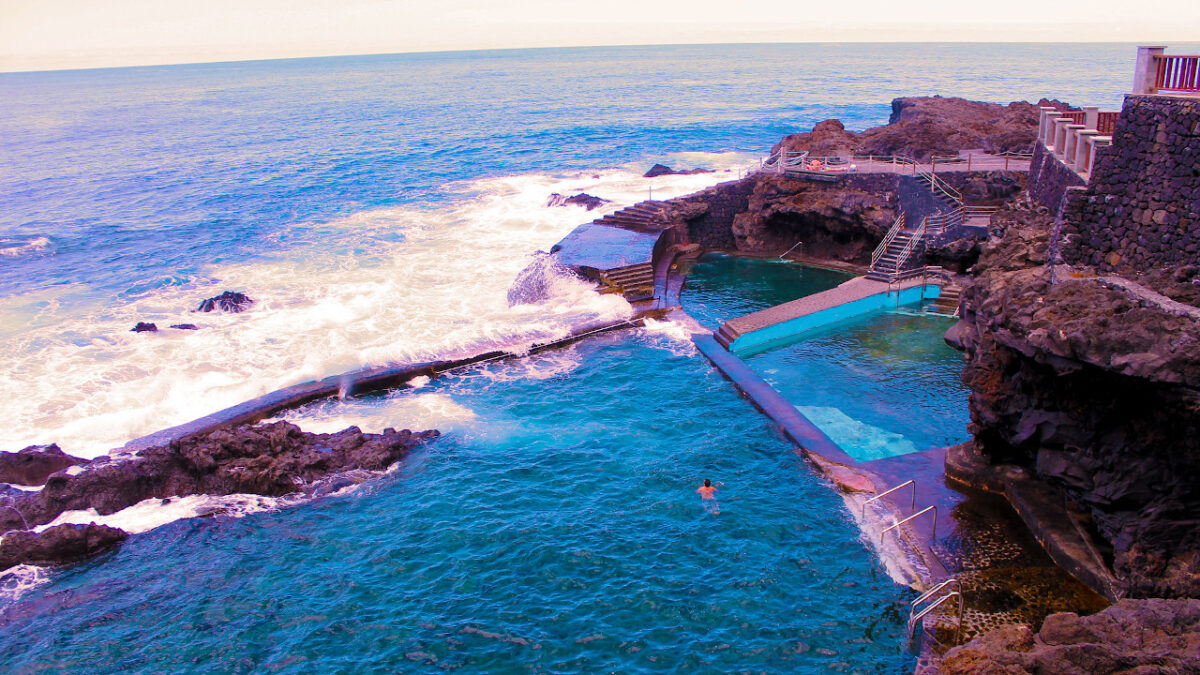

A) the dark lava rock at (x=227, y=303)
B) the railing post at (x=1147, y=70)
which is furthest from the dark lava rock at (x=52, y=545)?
the railing post at (x=1147, y=70)

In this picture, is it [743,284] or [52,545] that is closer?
[52,545]

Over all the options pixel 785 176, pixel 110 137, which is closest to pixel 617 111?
pixel 110 137

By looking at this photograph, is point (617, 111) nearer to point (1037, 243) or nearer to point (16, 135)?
point (16, 135)

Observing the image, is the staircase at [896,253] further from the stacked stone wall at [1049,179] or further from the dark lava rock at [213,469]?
the dark lava rock at [213,469]

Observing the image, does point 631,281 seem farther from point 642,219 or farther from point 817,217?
point 817,217

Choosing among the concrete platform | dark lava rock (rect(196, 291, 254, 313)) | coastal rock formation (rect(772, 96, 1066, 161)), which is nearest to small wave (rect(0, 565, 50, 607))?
dark lava rock (rect(196, 291, 254, 313))

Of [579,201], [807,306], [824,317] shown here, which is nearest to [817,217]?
[807,306]

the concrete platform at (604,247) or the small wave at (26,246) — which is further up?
the concrete platform at (604,247)
